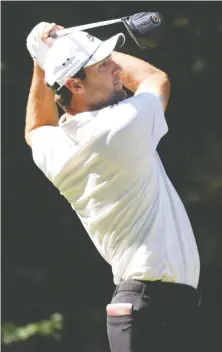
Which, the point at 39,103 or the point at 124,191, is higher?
the point at 39,103

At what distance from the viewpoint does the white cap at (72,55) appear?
193 inches

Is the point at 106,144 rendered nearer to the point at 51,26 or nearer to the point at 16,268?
the point at 51,26

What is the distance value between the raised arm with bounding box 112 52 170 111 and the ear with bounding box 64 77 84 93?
0.84ft

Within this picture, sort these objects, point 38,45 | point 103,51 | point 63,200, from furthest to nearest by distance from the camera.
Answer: point 63,200
point 38,45
point 103,51

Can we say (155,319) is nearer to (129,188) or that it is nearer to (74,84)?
(129,188)

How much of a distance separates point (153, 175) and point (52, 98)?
0.59 m

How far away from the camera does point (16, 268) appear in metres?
8.16

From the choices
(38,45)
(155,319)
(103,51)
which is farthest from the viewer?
(38,45)

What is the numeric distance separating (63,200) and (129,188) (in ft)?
10.3

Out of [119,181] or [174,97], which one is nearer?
[119,181]

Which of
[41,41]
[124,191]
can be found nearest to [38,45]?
[41,41]

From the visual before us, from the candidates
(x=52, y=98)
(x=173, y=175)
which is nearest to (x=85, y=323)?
(x=173, y=175)

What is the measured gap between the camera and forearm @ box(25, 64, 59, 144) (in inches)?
206

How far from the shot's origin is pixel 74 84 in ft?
16.1
